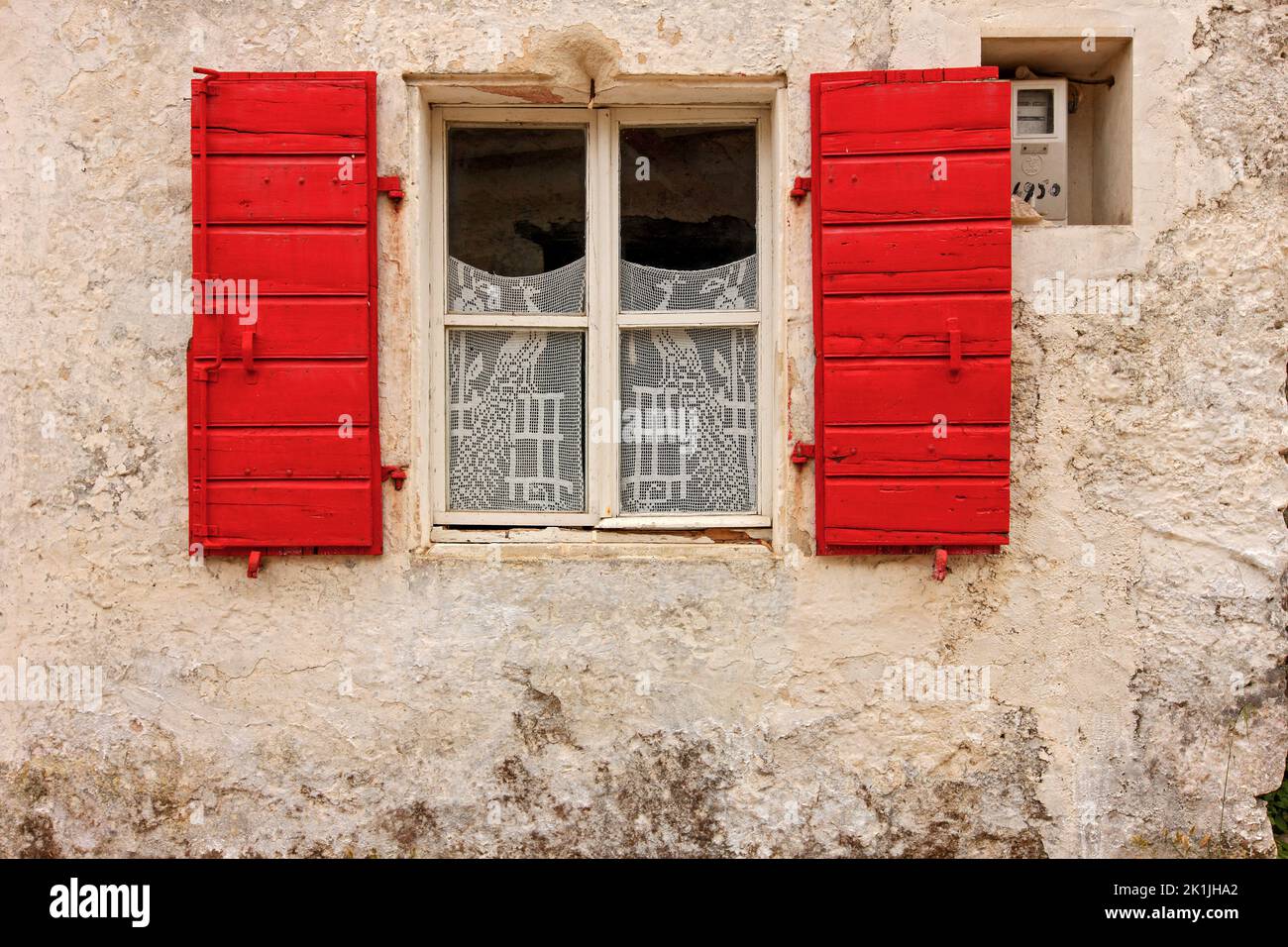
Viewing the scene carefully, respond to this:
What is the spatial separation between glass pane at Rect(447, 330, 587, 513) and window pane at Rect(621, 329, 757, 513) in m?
0.20

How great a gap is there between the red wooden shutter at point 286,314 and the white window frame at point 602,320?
0.27 meters

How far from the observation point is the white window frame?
121 inches

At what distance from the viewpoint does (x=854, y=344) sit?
112 inches

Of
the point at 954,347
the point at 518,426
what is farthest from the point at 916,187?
the point at 518,426

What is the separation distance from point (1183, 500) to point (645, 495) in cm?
163

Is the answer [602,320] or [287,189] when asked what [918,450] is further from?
[287,189]

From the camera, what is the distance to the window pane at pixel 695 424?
310 cm

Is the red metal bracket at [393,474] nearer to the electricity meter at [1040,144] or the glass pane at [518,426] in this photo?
the glass pane at [518,426]

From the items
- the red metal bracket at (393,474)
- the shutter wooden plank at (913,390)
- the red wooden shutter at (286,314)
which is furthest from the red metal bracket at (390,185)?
the shutter wooden plank at (913,390)

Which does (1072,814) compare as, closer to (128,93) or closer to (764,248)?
(764,248)

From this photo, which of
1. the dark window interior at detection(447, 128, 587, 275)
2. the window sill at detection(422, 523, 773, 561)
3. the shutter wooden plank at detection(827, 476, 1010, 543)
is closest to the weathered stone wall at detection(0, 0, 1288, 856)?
the window sill at detection(422, 523, 773, 561)

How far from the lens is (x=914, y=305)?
284 centimetres

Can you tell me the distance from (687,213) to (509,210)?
1.90ft

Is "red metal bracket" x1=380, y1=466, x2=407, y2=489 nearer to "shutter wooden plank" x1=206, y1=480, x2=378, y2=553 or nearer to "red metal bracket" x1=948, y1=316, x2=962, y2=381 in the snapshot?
"shutter wooden plank" x1=206, y1=480, x2=378, y2=553
